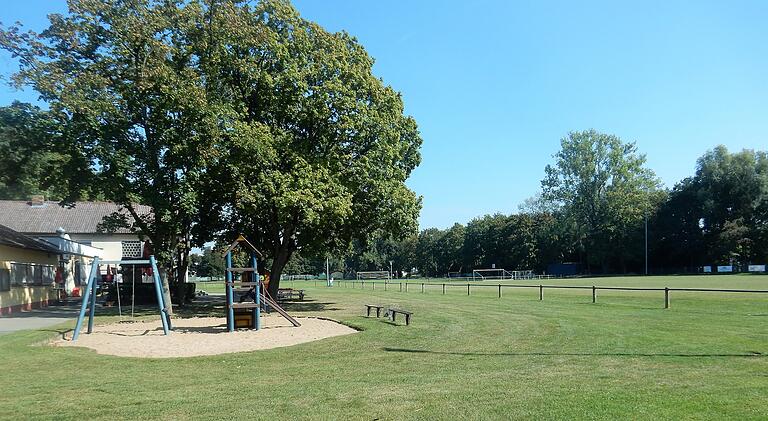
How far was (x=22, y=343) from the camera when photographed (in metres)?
15.0

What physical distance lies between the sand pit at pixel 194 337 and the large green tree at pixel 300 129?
5662 mm

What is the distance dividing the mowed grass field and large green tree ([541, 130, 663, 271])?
81966 millimetres

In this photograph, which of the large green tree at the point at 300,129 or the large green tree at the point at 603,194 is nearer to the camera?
the large green tree at the point at 300,129

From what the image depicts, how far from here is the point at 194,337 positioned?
17016mm

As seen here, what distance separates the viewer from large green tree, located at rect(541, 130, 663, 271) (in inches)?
3698

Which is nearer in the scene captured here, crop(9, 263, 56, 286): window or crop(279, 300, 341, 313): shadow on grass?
crop(9, 263, 56, 286): window

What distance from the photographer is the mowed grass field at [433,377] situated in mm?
7188

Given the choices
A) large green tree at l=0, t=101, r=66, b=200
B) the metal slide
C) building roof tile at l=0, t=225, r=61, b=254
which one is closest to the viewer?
the metal slide

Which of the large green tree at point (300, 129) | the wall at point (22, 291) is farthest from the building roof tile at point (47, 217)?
the large green tree at point (300, 129)

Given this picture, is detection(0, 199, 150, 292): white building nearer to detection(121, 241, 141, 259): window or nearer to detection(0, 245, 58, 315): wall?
detection(121, 241, 141, 259): window

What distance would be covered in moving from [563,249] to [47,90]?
98.9 m

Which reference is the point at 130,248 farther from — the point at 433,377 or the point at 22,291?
the point at 433,377

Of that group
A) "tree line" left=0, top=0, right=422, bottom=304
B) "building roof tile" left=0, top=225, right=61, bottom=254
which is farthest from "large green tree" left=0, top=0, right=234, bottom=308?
"building roof tile" left=0, top=225, right=61, bottom=254

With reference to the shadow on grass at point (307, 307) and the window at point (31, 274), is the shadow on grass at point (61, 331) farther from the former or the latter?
the shadow on grass at point (307, 307)
